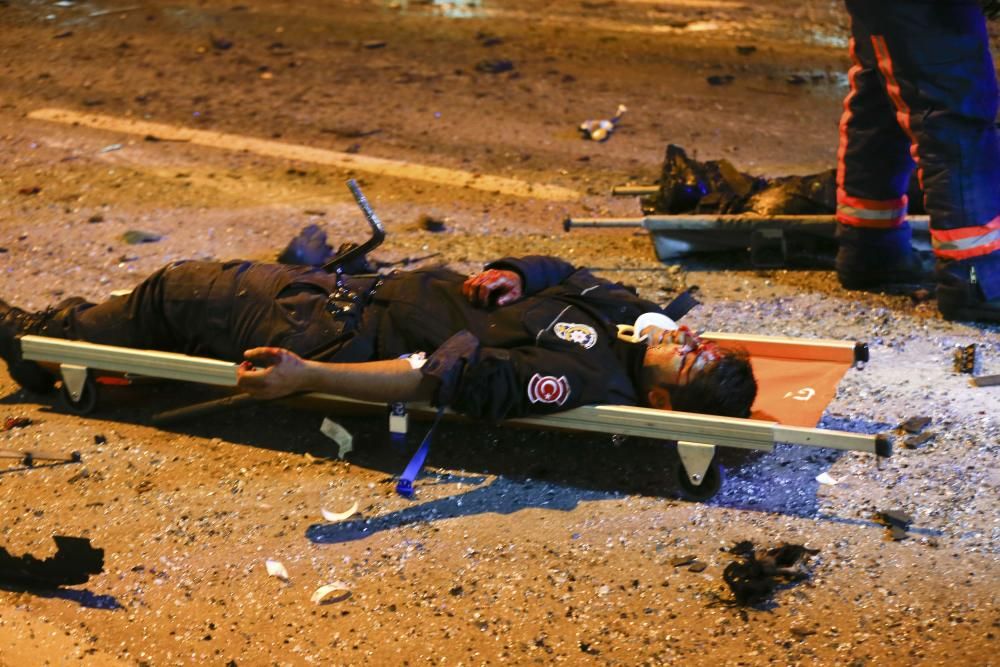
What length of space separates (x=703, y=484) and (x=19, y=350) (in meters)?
2.54

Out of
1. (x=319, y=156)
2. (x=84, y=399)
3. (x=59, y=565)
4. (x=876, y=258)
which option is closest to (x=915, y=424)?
(x=876, y=258)

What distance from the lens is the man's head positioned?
3822 mm

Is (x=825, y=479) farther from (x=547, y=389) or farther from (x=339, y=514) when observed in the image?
(x=339, y=514)

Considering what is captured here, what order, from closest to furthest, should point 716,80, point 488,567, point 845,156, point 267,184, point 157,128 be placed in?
point 488,567
point 845,156
point 267,184
point 157,128
point 716,80

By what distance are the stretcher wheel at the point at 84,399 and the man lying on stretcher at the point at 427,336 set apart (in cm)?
14

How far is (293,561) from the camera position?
3643 mm

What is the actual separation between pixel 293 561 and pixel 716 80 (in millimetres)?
5614

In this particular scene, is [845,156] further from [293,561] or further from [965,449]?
[293,561]

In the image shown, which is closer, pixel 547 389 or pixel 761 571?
pixel 761 571

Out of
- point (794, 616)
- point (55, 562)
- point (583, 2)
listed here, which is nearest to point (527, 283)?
point (794, 616)

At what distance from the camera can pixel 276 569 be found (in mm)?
3604

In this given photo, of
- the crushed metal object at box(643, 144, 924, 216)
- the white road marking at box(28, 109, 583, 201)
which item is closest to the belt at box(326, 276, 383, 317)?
the crushed metal object at box(643, 144, 924, 216)

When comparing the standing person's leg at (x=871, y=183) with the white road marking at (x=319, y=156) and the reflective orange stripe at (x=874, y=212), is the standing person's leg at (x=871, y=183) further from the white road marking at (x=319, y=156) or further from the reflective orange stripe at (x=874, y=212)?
the white road marking at (x=319, y=156)

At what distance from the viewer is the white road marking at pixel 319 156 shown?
21.9ft
